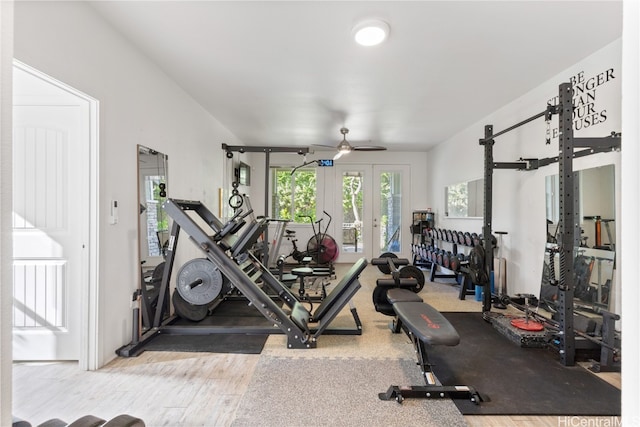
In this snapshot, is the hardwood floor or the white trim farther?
Answer: the white trim

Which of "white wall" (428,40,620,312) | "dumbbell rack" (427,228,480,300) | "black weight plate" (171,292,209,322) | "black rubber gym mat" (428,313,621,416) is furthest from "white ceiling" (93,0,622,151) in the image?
"black rubber gym mat" (428,313,621,416)

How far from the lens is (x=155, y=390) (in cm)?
197

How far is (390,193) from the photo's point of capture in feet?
23.6

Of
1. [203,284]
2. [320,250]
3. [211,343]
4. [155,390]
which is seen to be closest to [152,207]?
[203,284]

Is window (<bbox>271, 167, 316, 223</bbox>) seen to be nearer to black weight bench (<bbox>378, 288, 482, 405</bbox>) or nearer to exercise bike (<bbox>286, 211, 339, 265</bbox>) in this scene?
exercise bike (<bbox>286, 211, 339, 265</bbox>)

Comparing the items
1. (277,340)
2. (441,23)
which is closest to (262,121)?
(441,23)

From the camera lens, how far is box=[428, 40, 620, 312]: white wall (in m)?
2.59

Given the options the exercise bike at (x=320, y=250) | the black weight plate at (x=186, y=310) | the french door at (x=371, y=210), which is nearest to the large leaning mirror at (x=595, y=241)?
the black weight plate at (x=186, y=310)

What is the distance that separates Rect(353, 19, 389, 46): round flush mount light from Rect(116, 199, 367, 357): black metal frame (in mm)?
1892

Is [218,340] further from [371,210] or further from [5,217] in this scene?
[371,210]

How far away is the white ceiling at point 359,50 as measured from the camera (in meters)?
2.10

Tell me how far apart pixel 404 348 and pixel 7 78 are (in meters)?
2.90
